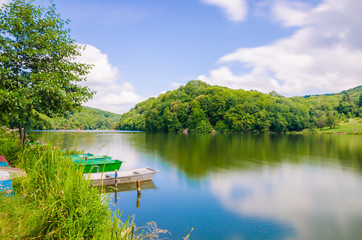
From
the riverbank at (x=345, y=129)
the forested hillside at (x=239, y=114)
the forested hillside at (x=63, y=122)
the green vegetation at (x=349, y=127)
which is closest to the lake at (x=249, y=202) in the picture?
the forested hillside at (x=63, y=122)

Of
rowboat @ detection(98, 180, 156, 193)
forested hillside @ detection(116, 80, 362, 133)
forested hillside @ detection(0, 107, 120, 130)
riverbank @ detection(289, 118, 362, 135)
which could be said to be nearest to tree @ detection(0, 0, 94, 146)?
forested hillside @ detection(0, 107, 120, 130)

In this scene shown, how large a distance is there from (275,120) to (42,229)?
95.1m

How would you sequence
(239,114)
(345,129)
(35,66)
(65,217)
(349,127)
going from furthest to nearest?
(239,114) → (349,127) → (345,129) → (35,66) → (65,217)

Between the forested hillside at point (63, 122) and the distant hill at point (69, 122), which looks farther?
the distant hill at point (69, 122)

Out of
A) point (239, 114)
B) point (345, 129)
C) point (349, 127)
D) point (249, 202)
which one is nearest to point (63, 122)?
point (239, 114)

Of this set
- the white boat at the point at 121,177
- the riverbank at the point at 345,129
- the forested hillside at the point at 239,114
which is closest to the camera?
the white boat at the point at 121,177

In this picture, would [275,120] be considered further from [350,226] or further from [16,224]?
[16,224]

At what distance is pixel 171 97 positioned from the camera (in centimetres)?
11706

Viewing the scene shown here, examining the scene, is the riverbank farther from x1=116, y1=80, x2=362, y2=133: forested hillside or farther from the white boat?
the white boat

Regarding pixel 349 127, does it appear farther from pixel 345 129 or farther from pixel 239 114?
pixel 239 114

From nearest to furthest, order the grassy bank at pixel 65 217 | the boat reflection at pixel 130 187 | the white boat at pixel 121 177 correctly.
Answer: the grassy bank at pixel 65 217 < the boat reflection at pixel 130 187 < the white boat at pixel 121 177

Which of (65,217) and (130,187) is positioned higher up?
(65,217)

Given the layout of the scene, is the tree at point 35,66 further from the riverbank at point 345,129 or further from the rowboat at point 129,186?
the riverbank at point 345,129

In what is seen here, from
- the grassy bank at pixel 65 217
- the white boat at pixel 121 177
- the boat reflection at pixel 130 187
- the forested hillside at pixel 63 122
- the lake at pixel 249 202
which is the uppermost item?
the forested hillside at pixel 63 122
